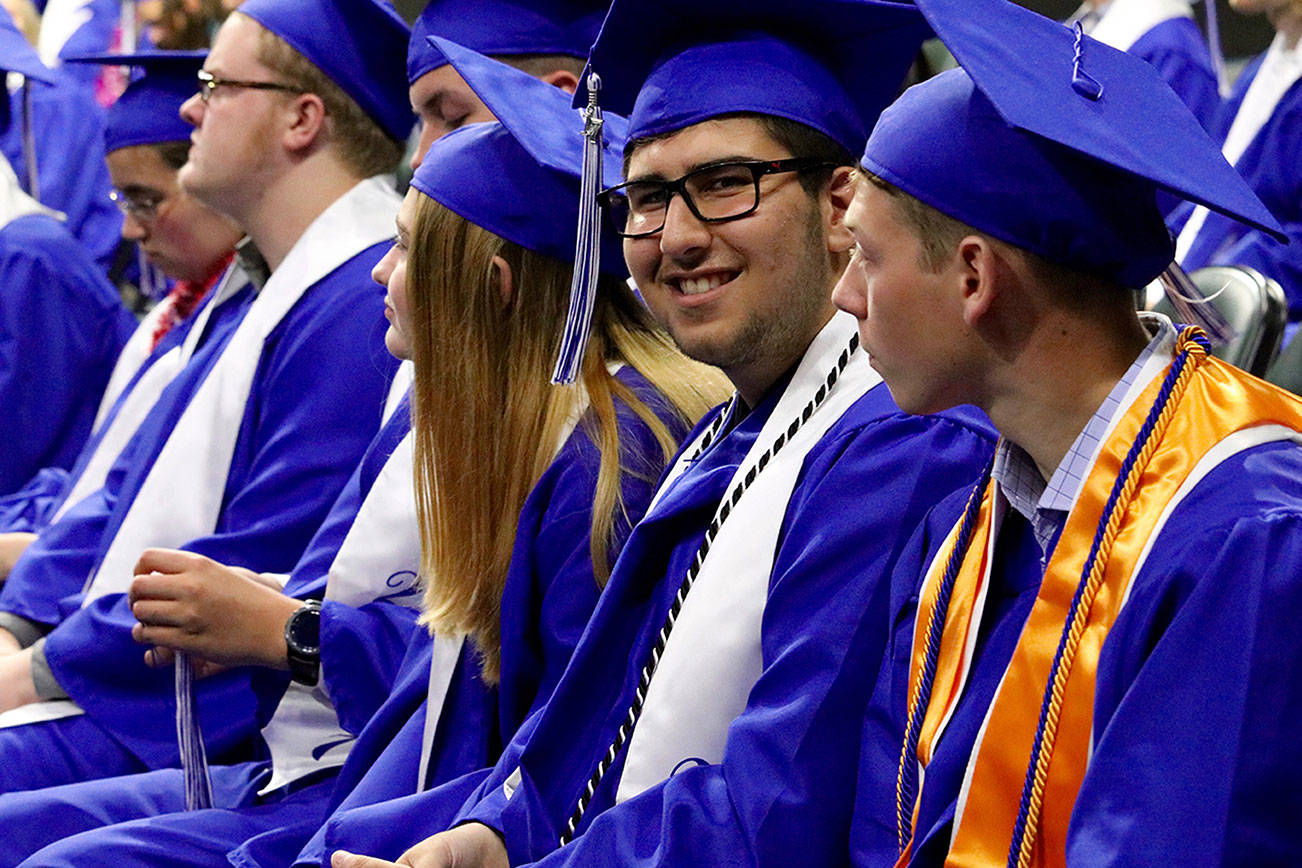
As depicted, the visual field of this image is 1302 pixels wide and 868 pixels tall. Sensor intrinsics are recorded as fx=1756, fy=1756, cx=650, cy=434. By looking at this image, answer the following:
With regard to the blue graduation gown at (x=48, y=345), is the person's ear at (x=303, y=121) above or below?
above

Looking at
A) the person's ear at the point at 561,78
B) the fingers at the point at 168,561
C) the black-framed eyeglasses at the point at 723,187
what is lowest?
the fingers at the point at 168,561

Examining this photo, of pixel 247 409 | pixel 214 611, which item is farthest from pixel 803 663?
pixel 247 409

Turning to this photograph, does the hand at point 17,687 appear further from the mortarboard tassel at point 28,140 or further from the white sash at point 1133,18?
the white sash at point 1133,18

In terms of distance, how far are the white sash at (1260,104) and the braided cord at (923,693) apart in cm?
313

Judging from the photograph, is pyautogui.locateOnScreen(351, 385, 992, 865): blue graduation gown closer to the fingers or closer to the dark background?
the fingers

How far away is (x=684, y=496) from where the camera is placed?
2160 mm

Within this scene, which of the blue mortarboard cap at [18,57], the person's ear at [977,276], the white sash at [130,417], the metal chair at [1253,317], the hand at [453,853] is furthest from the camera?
the blue mortarboard cap at [18,57]

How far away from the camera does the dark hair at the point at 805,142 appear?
7.06 feet

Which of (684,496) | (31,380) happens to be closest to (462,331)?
(684,496)

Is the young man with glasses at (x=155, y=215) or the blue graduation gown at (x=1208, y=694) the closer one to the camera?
the blue graduation gown at (x=1208, y=694)

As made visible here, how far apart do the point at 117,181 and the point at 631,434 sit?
2280 mm

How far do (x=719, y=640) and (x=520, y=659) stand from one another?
0.53 m

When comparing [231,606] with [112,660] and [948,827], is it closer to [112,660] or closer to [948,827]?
[112,660]

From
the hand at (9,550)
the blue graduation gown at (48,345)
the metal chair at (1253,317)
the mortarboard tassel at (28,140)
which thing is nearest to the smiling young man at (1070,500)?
A: the metal chair at (1253,317)
